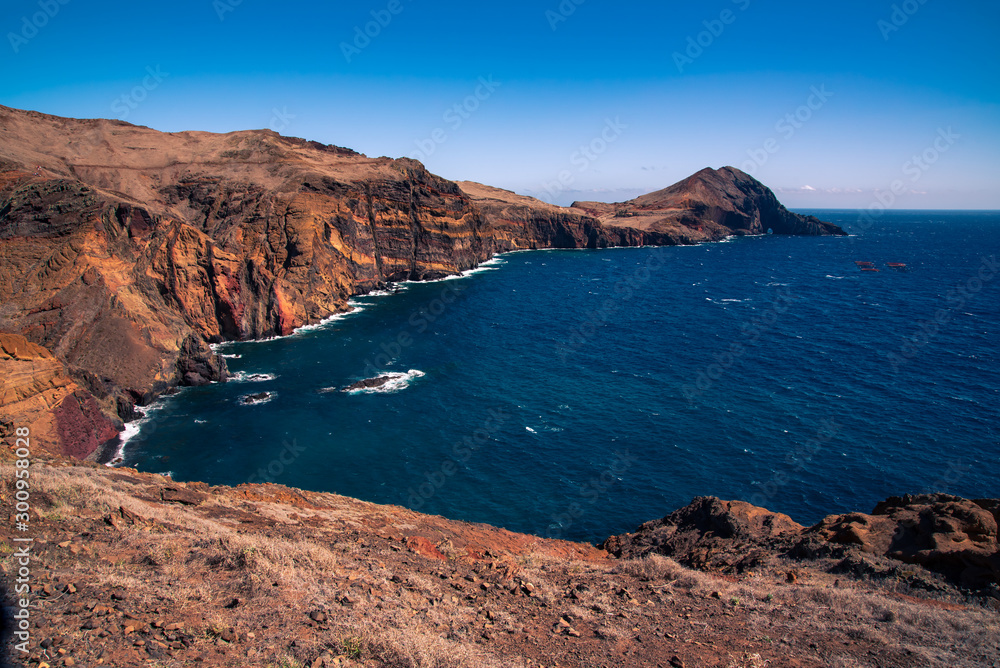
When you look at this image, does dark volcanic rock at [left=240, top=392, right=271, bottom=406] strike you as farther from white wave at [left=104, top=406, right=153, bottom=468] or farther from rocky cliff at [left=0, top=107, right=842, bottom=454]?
white wave at [left=104, top=406, right=153, bottom=468]

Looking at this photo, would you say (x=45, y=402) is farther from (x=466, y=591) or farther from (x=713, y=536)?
(x=713, y=536)

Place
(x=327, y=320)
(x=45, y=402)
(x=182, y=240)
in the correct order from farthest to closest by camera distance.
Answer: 1. (x=327, y=320)
2. (x=182, y=240)
3. (x=45, y=402)

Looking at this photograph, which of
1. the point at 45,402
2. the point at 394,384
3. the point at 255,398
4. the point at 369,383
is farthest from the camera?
the point at 394,384

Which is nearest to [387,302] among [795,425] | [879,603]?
[795,425]

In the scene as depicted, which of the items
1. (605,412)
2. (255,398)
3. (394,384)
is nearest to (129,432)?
(255,398)

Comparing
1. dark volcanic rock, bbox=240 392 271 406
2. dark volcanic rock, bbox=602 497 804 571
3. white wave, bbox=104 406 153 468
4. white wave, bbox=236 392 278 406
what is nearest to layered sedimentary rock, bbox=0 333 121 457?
white wave, bbox=104 406 153 468

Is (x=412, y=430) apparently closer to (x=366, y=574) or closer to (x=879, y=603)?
(x=366, y=574)

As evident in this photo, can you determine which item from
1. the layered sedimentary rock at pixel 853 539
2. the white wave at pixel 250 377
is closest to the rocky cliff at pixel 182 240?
the white wave at pixel 250 377

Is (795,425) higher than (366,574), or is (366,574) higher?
(366,574)

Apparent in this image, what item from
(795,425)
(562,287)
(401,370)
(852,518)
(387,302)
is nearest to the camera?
(852,518)
